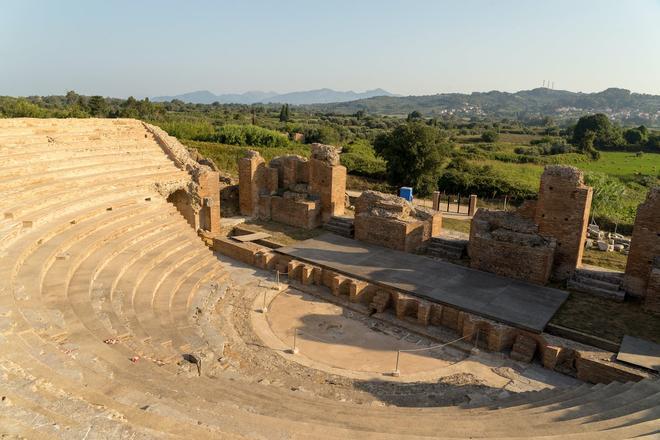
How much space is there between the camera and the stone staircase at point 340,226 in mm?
17531

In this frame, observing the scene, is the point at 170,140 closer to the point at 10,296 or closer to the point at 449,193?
the point at 10,296

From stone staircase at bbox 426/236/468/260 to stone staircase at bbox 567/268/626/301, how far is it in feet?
11.3

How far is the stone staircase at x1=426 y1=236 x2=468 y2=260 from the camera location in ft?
50.3

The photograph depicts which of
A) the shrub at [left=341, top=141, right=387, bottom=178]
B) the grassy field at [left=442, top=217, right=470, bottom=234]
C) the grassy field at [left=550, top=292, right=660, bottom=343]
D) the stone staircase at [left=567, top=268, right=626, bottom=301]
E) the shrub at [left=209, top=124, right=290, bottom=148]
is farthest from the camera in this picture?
the shrub at [left=209, top=124, right=290, bottom=148]

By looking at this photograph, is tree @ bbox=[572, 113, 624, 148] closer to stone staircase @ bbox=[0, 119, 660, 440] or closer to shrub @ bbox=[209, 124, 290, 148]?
shrub @ bbox=[209, 124, 290, 148]

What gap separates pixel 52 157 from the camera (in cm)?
1434

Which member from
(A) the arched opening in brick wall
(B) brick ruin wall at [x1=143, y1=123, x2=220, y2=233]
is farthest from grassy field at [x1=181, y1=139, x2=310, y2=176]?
(A) the arched opening in brick wall

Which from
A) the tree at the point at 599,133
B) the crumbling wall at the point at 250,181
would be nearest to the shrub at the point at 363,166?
the crumbling wall at the point at 250,181

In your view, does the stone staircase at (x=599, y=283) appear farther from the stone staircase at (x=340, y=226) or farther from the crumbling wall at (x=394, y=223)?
the stone staircase at (x=340, y=226)

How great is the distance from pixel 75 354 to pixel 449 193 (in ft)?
85.0

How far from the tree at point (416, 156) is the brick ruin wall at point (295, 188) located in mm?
10343

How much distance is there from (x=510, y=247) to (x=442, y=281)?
2280 mm

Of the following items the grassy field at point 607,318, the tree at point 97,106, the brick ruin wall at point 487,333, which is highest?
the tree at point 97,106

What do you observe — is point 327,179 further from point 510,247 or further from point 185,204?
point 510,247
